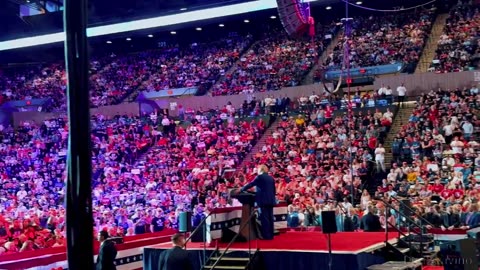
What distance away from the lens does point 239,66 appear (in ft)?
114

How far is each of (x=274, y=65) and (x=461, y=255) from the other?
2593 centimetres

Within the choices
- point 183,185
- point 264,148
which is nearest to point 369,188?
point 264,148

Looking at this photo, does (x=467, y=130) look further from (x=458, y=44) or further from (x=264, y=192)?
(x=264, y=192)

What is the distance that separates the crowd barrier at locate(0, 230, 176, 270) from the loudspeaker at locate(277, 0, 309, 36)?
5.44 m

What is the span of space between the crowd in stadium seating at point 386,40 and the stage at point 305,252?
17.6 metres

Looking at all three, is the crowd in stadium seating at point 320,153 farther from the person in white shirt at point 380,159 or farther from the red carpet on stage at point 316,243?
the red carpet on stage at point 316,243

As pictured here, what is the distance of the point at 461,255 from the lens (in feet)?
25.1

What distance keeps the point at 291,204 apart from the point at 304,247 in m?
7.94

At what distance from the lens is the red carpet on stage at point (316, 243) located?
10.1 meters

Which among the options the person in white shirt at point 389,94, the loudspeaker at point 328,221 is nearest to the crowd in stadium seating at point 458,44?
the person in white shirt at point 389,94

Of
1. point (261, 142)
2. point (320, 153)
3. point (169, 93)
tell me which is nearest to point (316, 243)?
point (320, 153)

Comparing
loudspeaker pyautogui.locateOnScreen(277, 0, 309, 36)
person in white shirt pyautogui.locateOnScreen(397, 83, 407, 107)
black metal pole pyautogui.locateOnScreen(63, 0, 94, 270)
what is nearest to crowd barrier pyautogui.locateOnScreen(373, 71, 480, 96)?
person in white shirt pyautogui.locateOnScreen(397, 83, 407, 107)

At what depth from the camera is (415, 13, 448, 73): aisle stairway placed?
27.7 m

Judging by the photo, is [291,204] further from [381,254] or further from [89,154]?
[89,154]
